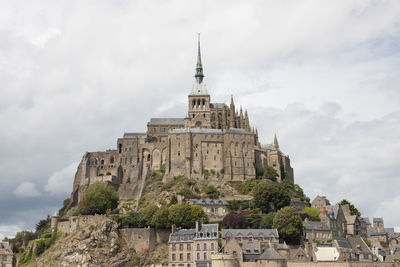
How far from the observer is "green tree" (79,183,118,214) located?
85.8 metres

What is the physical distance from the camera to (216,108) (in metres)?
111

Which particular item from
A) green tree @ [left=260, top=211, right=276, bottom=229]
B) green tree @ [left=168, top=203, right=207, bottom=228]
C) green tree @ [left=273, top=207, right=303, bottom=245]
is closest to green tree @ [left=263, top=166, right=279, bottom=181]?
green tree @ [left=260, top=211, right=276, bottom=229]

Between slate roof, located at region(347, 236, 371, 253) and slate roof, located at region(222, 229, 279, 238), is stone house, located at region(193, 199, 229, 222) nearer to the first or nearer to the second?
slate roof, located at region(222, 229, 279, 238)

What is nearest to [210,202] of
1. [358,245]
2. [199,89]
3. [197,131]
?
[197,131]

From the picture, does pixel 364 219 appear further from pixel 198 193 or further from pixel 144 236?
pixel 144 236

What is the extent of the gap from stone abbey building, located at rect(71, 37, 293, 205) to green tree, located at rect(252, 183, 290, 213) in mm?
14772

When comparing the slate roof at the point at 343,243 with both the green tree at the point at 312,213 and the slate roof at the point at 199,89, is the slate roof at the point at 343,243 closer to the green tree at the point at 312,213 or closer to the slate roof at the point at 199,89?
the green tree at the point at 312,213

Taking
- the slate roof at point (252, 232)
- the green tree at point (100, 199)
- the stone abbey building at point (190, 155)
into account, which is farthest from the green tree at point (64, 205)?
the slate roof at point (252, 232)

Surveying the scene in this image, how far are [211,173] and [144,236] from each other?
1134 inches

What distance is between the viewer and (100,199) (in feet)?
284

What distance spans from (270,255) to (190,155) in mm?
40624

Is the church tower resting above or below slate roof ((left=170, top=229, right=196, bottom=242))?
above

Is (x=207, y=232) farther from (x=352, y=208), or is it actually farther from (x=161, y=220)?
(x=352, y=208)

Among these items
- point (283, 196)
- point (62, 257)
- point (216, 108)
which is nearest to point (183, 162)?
point (216, 108)
